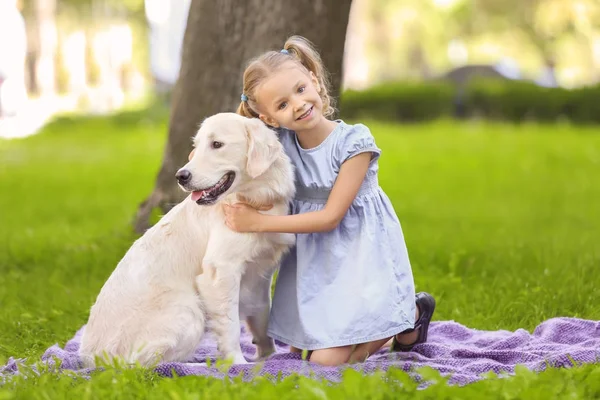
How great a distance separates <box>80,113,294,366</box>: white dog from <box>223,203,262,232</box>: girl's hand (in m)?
0.04

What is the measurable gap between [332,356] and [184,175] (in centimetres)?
119

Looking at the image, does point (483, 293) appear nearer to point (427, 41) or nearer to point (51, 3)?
point (51, 3)

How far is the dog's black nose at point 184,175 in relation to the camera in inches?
146

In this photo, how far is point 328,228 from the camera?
401 cm

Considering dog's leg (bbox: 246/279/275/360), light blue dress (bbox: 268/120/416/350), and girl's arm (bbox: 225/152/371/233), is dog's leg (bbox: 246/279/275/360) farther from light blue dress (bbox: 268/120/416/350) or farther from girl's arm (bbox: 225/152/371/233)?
girl's arm (bbox: 225/152/371/233)

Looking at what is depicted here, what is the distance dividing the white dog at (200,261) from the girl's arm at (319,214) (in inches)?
2.7

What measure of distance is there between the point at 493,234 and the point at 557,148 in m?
5.91

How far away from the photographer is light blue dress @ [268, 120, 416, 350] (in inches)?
159

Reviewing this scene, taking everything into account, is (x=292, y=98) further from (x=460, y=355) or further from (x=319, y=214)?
(x=460, y=355)

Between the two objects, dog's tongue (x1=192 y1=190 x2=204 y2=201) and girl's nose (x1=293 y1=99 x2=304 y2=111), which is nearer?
dog's tongue (x1=192 y1=190 x2=204 y2=201)

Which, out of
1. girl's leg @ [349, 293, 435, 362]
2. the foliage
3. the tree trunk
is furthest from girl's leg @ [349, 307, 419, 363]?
the foliage

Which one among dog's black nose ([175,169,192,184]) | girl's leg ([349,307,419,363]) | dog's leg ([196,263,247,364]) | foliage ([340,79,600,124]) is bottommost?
foliage ([340,79,600,124])

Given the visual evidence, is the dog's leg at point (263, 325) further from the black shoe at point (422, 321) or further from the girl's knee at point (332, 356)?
the black shoe at point (422, 321)

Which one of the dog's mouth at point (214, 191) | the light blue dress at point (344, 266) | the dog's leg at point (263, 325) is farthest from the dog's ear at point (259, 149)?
the dog's leg at point (263, 325)
